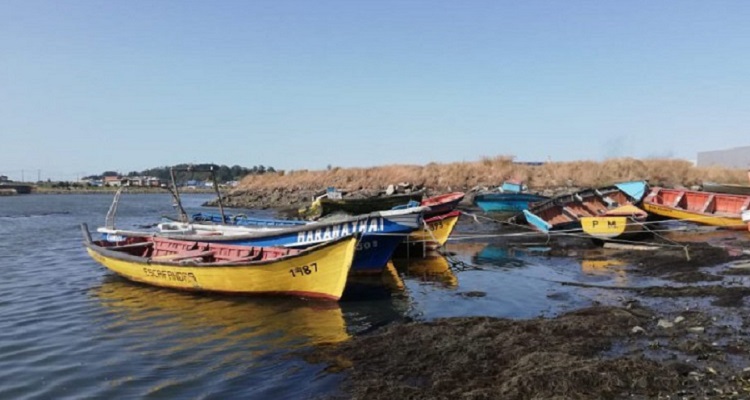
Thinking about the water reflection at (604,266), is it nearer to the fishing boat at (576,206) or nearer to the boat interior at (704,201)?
the fishing boat at (576,206)

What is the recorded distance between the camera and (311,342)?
368 inches

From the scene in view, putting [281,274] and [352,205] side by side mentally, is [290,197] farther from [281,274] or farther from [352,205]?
[281,274]

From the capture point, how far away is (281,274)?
12203mm

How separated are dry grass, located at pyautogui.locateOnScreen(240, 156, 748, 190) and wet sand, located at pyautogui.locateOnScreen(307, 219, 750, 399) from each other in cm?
3861

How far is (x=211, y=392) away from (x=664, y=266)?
12.8 m

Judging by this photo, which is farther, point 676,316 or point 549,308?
point 549,308

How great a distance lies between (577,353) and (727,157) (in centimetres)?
6511

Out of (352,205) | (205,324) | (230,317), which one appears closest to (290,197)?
(352,205)

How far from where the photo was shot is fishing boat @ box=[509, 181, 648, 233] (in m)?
22.0

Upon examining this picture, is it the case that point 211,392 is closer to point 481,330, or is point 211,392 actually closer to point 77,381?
point 77,381

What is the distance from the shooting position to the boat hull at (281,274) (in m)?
11.7

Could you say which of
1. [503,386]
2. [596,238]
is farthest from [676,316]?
[596,238]

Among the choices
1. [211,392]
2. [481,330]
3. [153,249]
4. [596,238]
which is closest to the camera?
[211,392]

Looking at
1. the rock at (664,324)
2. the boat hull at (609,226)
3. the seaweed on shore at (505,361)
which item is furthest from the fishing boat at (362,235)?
the boat hull at (609,226)
